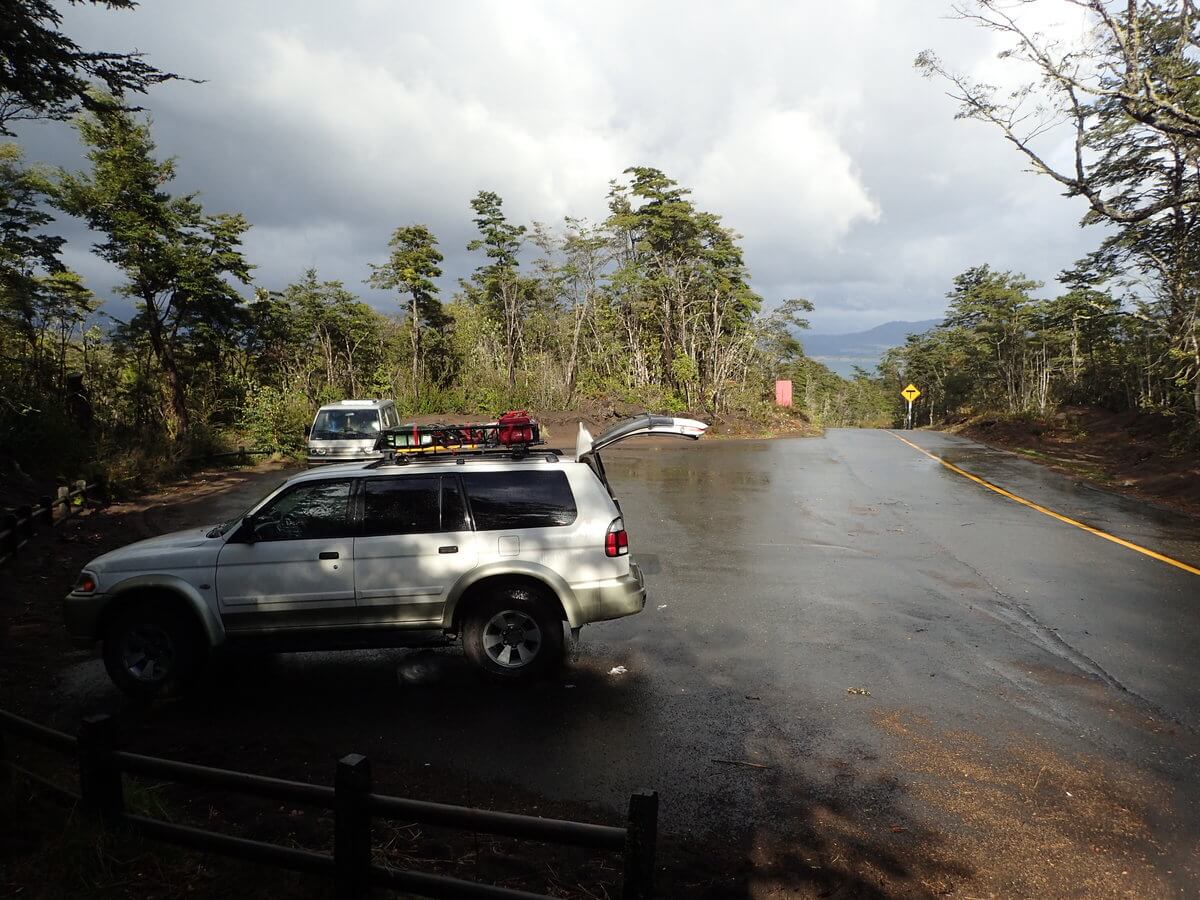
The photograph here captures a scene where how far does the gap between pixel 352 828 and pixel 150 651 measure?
3.55 meters

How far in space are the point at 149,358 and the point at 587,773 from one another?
2447 centimetres

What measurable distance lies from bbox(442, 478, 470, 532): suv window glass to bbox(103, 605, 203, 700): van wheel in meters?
2.06

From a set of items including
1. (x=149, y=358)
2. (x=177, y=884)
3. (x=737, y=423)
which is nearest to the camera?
(x=177, y=884)

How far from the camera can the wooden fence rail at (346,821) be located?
2404 millimetres

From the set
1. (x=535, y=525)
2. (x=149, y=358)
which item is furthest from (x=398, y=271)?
(x=535, y=525)

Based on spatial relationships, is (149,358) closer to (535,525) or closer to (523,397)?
(523,397)

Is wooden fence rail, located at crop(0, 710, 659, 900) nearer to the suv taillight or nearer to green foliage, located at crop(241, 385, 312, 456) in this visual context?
the suv taillight

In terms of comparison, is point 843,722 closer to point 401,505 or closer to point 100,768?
point 401,505

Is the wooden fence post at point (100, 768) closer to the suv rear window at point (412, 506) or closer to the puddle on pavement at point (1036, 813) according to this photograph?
the suv rear window at point (412, 506)

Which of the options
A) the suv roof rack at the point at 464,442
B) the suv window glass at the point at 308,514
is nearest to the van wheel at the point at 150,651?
the suv window glass at the point at 308,514

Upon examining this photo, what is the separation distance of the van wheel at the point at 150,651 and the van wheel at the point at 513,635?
207cm

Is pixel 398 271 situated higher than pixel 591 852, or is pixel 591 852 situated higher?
pixel 398 271

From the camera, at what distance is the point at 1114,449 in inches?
830

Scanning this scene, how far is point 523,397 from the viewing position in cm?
3061
